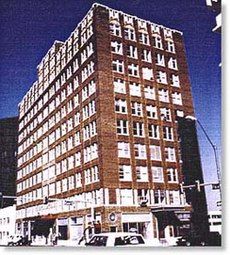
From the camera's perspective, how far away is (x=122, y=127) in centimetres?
478

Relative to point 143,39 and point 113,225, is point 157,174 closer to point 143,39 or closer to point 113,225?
point 113,225

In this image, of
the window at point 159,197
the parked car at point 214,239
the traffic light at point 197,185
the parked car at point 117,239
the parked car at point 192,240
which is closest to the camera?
the parked car at point 214,239

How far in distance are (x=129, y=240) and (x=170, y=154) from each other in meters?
1.06

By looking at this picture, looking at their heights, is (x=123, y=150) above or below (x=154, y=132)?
below

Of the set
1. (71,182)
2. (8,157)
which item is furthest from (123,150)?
(8,157)

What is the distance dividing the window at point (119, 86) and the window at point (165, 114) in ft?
1.63

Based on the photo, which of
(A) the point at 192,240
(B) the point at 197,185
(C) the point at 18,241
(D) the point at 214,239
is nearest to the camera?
(D) the point at 214,239

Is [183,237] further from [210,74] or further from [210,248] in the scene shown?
[210,74]

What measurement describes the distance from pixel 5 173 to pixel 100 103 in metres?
1.41

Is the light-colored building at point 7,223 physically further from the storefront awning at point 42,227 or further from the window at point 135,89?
the window at point 135,89

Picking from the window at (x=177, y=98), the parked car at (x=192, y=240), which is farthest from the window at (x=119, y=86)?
the parked car at (x=192, y=240)

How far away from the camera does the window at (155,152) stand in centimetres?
475

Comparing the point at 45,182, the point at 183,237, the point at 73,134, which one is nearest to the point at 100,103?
the point at 73,134

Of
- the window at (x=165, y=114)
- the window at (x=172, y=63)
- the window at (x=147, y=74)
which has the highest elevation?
the window at (x=172, y=63)
